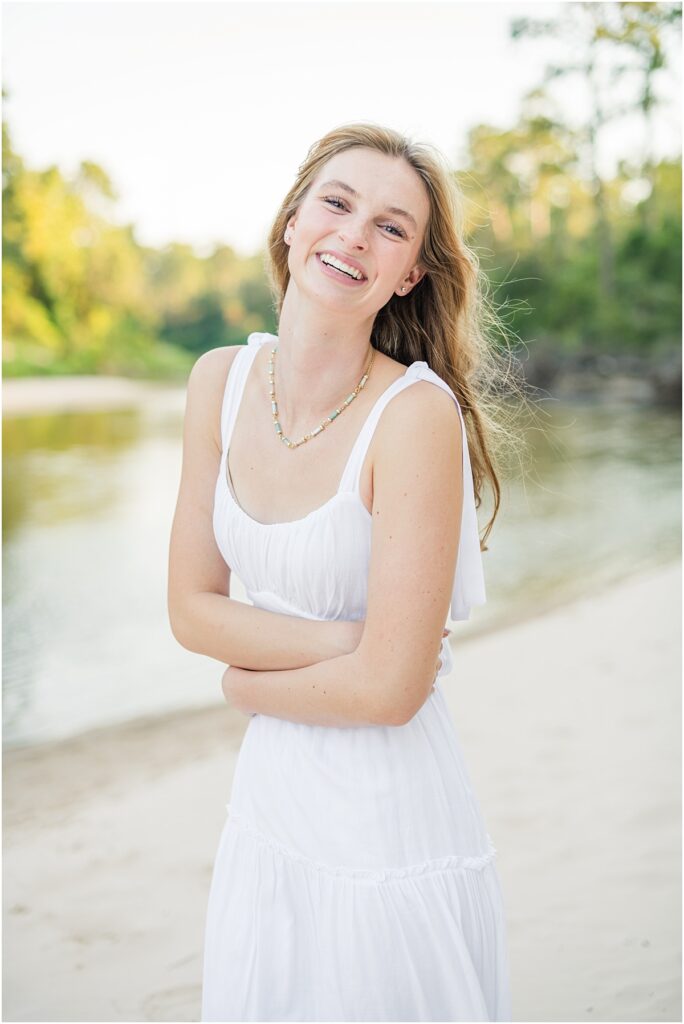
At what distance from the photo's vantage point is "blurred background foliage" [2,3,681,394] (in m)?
28.1

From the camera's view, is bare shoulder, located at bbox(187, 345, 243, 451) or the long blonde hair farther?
bare shoulder, located at bbox(187, 345, 243, 451)

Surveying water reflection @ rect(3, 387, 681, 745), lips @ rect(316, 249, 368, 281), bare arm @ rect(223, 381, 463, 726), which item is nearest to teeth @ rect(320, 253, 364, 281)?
lips @ rect(316, 249, 368, 281)

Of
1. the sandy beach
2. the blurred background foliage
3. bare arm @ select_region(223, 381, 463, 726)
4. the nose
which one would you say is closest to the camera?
bare arm @ select_region(223, 381, 463, 726)

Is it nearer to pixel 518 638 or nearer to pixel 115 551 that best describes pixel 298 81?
pixel 115 551

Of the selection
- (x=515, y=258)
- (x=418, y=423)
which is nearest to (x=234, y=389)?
(x=418, y=423)

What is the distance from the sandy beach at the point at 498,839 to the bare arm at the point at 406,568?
1.65 metres

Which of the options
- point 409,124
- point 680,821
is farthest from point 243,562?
point 680,821

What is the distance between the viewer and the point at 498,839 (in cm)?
393

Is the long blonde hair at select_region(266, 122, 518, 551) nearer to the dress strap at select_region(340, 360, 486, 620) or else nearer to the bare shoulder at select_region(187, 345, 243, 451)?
Result: the dress strap at select_region(340, 360, 486, 620)

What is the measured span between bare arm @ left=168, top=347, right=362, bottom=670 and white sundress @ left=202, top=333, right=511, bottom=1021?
0.20 ft

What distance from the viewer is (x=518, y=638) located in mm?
7012

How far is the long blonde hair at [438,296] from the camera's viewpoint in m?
1.68

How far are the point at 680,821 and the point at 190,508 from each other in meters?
2.80

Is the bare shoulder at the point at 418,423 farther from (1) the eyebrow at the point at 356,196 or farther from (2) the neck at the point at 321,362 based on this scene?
(1) the eyebrow at the point at 356,196
